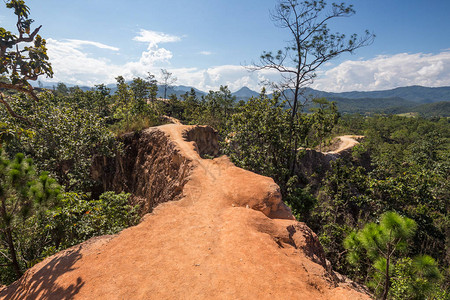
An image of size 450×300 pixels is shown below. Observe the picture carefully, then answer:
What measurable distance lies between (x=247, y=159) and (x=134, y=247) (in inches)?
427

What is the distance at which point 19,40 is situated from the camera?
6438mm

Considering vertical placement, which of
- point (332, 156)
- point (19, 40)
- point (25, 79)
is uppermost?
point (19, 40)

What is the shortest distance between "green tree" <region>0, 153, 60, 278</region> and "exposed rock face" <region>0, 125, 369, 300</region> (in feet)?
5.24

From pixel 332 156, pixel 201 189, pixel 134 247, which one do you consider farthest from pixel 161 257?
pixel 332 156

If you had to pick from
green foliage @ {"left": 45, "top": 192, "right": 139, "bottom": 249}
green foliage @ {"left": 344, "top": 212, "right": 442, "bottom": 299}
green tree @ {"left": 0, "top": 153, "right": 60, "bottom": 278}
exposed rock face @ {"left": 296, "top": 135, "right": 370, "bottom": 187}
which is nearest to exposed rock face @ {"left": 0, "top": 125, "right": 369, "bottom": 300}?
green foliage @ {"left": 344, "top": 212, "right": 442, "bottom": 299}

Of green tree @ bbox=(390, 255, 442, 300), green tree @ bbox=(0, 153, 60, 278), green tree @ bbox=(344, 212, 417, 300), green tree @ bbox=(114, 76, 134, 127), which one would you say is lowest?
green tree @ bbox=(390, 255, 442, 300)

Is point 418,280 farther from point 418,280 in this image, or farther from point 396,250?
point 396,250

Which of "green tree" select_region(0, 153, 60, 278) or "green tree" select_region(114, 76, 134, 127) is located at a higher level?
"green tree" select_region(114, 76, 134, 127)

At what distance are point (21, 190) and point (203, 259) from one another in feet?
17.0

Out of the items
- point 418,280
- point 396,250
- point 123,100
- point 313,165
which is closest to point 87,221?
point 396,250

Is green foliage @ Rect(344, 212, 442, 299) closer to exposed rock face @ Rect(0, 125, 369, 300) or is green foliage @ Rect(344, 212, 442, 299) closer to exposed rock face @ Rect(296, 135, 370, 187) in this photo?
exposed rock face @ Rect(0, 125, 369, 300)

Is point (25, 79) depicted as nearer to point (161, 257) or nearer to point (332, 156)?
point (161, 257)

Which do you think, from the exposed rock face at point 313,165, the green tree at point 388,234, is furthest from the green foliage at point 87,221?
the exposed rock face at point 313,165

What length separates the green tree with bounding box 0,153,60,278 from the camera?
220 inches
